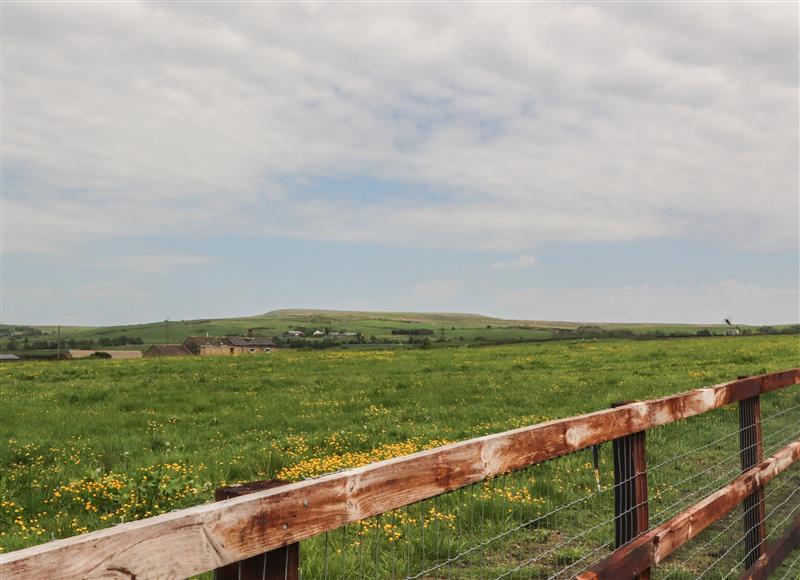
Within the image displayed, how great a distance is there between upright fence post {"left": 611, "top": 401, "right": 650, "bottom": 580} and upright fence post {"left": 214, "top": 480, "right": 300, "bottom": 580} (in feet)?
8.48

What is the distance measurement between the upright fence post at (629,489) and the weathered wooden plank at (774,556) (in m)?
2.07

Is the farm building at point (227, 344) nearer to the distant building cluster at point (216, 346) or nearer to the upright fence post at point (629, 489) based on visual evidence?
the distant building cluster at point (216, 346)

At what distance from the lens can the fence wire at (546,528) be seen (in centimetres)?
545

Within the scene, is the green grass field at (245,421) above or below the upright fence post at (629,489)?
below

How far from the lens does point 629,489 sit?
4098 millimetres

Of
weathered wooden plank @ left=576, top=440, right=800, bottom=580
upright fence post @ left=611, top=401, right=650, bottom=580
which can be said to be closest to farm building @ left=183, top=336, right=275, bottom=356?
weathered wooden plank @ left=576, top=440, right=800, bottom=580

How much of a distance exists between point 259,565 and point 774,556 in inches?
229

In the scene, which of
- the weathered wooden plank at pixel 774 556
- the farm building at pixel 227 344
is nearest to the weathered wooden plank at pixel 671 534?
the weathered wooden plank at pixel 774 556

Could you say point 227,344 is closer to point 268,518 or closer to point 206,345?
point 206,345

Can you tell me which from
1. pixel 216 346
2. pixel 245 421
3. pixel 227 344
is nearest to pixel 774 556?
pixel 245 421

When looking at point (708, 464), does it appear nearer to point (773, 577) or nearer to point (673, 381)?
point (773, 577)

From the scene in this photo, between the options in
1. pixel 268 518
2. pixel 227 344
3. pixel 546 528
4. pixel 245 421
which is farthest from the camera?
pixel 227 344

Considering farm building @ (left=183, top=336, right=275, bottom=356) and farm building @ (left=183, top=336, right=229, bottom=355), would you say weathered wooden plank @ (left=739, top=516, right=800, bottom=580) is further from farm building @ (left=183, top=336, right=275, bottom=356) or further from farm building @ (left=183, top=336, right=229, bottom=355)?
farm building @ (left=183, top=336, right=275, bottom=356)

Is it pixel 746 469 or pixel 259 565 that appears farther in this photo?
pixel 746 469
